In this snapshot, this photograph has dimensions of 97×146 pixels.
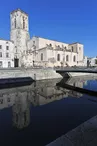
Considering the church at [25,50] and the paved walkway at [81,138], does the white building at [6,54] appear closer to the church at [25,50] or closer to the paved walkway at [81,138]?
the church at [25,50]

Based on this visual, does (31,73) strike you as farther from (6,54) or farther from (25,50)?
(25,50)

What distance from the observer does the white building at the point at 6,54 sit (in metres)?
49.2

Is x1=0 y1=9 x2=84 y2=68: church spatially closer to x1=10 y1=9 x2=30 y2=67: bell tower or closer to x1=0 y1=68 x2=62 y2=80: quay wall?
x1=10 y1=9 x2=30 y2=67: bell tower

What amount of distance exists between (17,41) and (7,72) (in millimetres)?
31840

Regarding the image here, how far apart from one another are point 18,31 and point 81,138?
58067 mm

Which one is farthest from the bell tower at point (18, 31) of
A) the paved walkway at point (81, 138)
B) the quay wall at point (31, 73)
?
the paved walkway at point (81, 138)

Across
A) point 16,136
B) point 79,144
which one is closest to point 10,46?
point 16,136

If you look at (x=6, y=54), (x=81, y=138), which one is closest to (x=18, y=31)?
(x=6, y=54)

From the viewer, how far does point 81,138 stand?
4672 mm

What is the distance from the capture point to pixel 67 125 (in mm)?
9227

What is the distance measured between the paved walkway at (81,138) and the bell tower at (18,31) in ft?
179

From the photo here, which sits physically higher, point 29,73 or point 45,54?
point 45,54

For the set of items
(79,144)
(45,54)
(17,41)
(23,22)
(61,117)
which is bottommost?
(61,117)

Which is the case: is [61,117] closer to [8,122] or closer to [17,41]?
[8,122]
